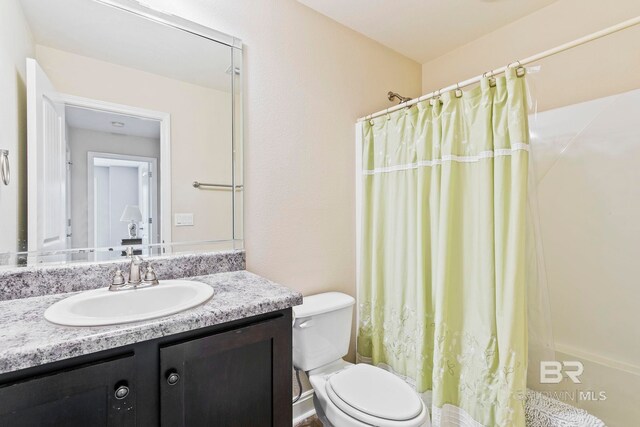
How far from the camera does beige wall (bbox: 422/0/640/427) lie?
1498mm

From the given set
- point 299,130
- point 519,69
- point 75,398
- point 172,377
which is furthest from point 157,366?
point 519,69

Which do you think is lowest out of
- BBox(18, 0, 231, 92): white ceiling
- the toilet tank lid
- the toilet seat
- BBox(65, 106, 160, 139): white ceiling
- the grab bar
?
the toilet seat

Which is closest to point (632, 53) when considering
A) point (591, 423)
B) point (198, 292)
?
point (591, 423)

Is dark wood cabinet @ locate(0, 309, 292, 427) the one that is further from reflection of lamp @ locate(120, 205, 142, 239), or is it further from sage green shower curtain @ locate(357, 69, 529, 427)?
sage green shower curtain @ locate(357, 69, 529, 427)

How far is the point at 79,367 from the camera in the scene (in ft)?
2.35

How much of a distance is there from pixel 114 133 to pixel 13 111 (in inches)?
11.6

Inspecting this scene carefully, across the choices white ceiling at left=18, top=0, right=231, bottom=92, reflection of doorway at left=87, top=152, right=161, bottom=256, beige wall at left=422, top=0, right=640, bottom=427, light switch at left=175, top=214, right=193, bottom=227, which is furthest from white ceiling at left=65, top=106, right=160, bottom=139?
beige wall at left=422, top=0, right=640, bottom=427

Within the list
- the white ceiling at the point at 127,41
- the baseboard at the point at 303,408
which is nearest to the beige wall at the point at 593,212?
the baseboard at the point at 303,408

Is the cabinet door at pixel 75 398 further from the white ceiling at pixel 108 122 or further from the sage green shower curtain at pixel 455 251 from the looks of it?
the sage green shower curtain at pixel 455 251

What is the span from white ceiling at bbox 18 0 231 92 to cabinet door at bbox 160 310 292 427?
1.17m

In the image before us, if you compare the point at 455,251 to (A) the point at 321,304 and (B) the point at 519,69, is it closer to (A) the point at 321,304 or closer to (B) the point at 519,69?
(A) the point at 321,304

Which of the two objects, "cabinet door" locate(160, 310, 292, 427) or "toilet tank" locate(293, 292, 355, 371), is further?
"toilet tank" locate(293, 292, 355, 371)

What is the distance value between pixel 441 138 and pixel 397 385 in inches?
47.2

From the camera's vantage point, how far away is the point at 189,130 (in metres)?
1.42
